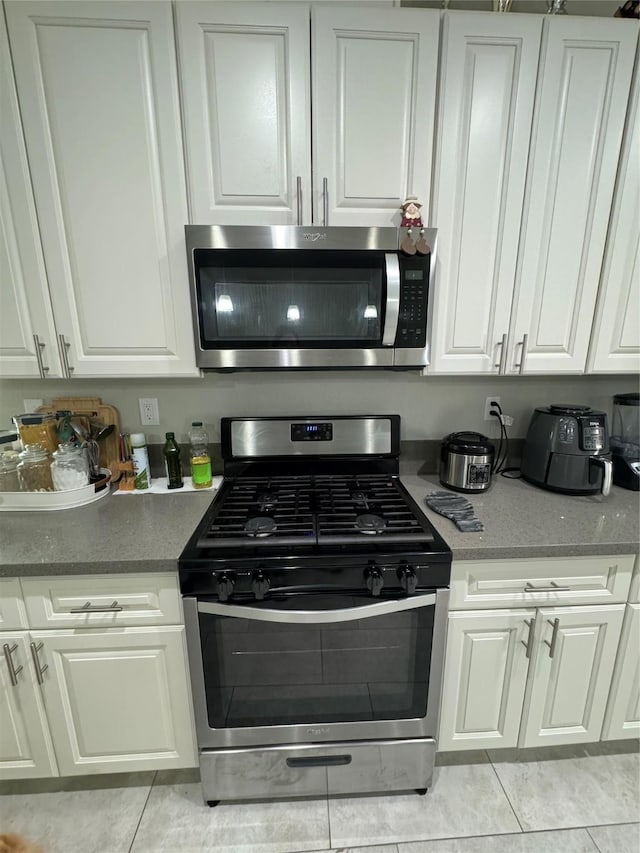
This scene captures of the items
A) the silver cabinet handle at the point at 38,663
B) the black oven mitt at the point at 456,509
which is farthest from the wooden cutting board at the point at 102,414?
the black oven mitt at the point at 456,509

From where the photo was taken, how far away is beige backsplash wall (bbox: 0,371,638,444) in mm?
1606

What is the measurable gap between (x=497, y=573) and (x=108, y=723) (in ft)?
4.30

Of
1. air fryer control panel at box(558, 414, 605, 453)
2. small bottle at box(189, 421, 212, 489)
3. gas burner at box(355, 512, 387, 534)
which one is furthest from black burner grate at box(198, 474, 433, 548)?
air fryer control panel at box(558, 414, 605, 453)

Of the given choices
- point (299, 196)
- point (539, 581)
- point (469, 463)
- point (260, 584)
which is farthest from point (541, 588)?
point (299, 196)

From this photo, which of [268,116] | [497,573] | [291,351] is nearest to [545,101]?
[268,116]

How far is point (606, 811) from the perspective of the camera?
1.30m

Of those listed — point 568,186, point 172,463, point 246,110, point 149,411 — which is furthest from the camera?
point 149,411

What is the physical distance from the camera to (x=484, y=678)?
125 cm

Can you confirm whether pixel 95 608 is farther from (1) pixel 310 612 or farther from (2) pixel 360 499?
(2) pixel 360 499

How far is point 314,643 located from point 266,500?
0.47 m

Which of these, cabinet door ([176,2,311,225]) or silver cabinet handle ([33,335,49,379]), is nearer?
cabinet door ([176,2,311,225])

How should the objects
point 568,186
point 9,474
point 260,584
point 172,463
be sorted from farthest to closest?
point 172,463 → point 9,474 → point 568,186 → point 260,584

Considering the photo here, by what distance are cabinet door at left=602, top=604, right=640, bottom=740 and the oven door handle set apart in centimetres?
75

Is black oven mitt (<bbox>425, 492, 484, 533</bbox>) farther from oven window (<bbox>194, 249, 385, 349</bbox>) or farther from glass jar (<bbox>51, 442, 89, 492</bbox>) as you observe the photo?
glass jar (<bbox>51, 442, 89, 492</bbox>)
